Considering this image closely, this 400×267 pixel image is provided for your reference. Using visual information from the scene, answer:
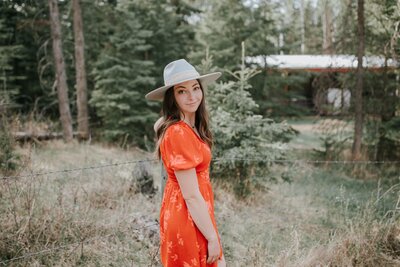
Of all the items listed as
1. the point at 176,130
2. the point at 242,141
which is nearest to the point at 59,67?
the point at 242,141

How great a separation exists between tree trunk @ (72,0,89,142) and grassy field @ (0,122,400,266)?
661 centimetres

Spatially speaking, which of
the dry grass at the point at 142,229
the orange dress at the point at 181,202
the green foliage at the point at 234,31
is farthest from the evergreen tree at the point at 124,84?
the orange dress at the point at 181,202

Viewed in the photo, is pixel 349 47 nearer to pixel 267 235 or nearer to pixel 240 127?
pixel 240 127

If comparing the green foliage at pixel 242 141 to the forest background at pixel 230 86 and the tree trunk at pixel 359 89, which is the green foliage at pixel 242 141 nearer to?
the forest background at pixel 230 86

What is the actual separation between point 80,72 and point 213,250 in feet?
39.6

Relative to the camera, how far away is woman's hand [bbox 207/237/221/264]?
2395 millimetres

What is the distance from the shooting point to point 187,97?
2.53m

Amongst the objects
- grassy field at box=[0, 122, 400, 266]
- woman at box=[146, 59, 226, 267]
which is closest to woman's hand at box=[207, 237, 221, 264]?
woman at box=[146, 59, 226, 267]

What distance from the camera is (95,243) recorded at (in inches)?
173

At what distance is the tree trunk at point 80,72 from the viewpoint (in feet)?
42.6

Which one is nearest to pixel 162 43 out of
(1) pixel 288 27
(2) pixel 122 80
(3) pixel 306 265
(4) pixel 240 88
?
(2) pixel 122 80

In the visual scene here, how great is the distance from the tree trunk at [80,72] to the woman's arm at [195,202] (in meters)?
11.8

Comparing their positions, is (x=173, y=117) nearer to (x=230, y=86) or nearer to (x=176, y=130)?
(x=176, y=130)

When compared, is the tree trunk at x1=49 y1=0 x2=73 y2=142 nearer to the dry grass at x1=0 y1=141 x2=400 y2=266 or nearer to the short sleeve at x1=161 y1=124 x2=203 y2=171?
the dry grass at x1=0 y1=141 x2=400 y2=266
